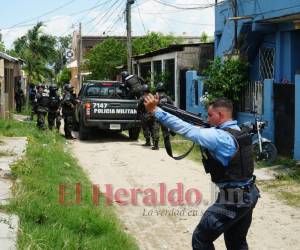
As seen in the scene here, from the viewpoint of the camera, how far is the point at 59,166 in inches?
377

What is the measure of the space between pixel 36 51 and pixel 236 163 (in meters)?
31.1

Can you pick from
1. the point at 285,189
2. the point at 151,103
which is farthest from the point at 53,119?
the point at 151,103

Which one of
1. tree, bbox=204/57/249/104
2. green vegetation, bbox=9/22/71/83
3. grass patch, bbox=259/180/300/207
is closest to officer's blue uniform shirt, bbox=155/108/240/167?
grass patch, bbox=259/180/300/207

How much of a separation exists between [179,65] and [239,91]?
22.3ft

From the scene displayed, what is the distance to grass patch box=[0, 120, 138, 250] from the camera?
4984 mm

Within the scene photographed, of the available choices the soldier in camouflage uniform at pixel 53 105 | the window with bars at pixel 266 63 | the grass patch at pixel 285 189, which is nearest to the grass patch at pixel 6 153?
the grass patch at pixel 285 189

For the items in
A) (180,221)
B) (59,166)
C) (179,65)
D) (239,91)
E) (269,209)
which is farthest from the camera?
(179,65)

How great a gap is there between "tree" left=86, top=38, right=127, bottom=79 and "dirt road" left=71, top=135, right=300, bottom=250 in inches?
945

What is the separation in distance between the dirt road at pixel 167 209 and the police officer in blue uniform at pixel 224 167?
162cm

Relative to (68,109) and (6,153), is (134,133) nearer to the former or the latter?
(68,109)

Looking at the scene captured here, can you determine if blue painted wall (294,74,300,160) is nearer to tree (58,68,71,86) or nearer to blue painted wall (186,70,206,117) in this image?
blue painted wall (186,70,206,117)

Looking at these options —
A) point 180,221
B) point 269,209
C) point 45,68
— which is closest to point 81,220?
point 180,221

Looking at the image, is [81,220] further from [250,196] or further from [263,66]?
[263,66]

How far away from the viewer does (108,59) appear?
36.3m
